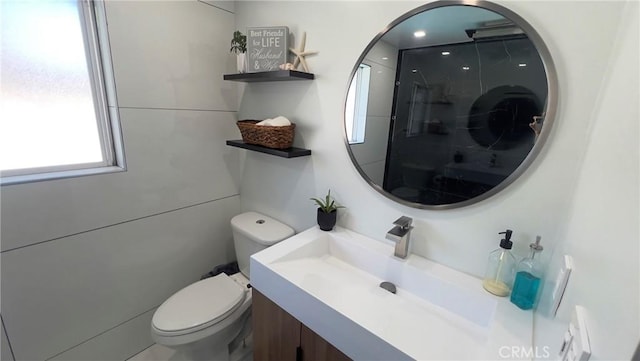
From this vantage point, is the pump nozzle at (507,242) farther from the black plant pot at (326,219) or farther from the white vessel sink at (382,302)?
the black plant pot at (326,219)

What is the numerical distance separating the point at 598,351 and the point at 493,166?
0.64m

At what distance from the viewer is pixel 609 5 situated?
701 mm

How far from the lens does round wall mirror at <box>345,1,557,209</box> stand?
83cm

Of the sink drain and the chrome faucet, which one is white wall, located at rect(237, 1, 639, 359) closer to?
the chrome faucet

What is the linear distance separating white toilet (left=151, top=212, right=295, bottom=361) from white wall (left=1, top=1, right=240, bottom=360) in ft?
1.04

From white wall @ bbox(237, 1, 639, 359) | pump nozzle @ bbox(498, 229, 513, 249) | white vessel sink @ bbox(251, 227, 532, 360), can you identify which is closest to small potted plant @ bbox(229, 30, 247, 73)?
white wall @ bbox(237, 1, 639, 359)

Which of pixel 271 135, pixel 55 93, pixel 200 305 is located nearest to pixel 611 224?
pixel 271 135

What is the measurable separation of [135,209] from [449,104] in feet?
5.30

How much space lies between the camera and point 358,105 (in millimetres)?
1205

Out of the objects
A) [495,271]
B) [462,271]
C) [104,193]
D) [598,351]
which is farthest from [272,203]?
[598,351]

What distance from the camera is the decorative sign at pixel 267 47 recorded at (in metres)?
1.32

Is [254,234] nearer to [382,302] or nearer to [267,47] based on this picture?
[382,302]

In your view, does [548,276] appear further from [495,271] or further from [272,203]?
[272,203]

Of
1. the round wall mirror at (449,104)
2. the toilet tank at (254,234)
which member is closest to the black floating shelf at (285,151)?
the round wall mirror at (449,104)
